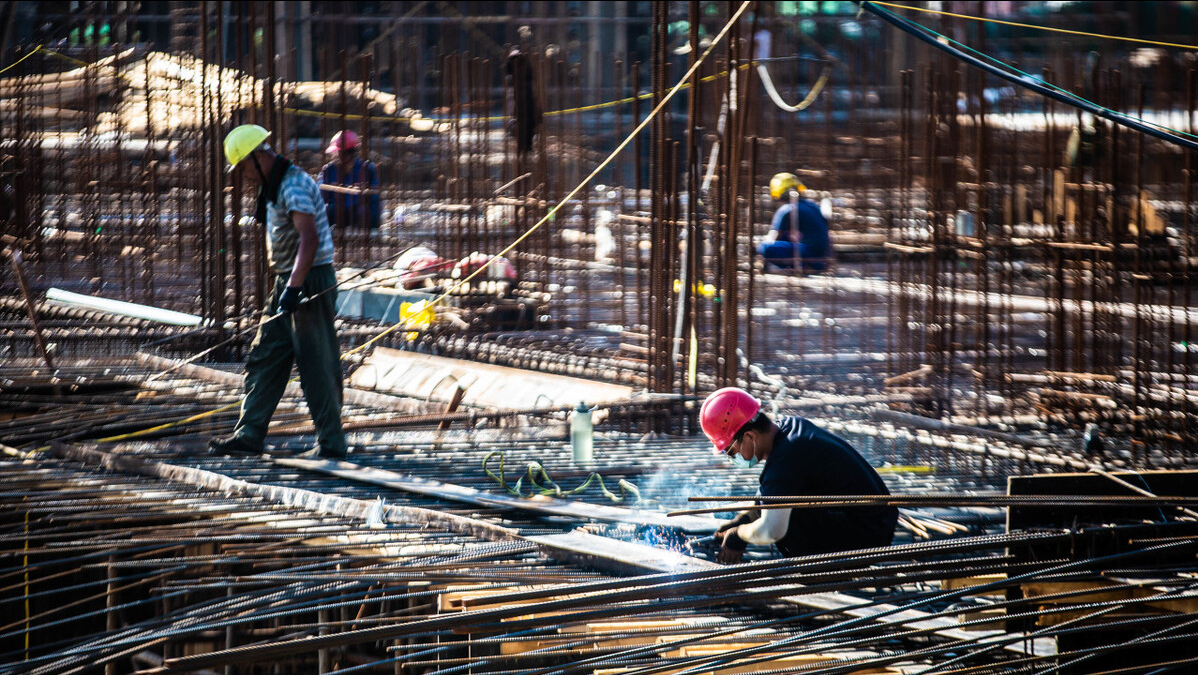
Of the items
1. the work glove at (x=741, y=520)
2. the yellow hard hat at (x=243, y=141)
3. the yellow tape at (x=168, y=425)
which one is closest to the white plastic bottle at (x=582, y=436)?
the work glove at (x=741, y=520)

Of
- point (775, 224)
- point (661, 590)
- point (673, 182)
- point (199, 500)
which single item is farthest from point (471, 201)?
point (661, 590)

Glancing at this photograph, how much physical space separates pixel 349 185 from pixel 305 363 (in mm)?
6434

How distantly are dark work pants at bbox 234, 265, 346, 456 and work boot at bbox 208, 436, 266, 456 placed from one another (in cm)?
3

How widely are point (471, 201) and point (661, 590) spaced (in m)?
7.97

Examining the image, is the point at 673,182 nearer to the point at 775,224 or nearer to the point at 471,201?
the point at 471,201

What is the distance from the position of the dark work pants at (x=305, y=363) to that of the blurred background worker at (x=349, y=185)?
505 centimetres

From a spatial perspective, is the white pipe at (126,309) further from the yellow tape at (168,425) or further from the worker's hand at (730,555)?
the worker's hand at (730,555)

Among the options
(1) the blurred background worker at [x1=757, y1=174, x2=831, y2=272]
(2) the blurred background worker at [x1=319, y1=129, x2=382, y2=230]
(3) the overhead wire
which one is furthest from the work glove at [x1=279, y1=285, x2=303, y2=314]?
(1) the blurred background worker at [x1=757, y1=174, x2=831, y2=272]

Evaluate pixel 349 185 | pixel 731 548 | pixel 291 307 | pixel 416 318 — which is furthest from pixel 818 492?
pixel 349 185

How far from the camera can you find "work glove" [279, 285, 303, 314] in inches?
255

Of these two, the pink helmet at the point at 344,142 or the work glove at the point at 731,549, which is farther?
the pink helmet at the point at 344,142

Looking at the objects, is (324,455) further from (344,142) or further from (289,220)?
(344,142)

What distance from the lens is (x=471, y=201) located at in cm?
1160

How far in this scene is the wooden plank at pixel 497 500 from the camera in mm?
5539
